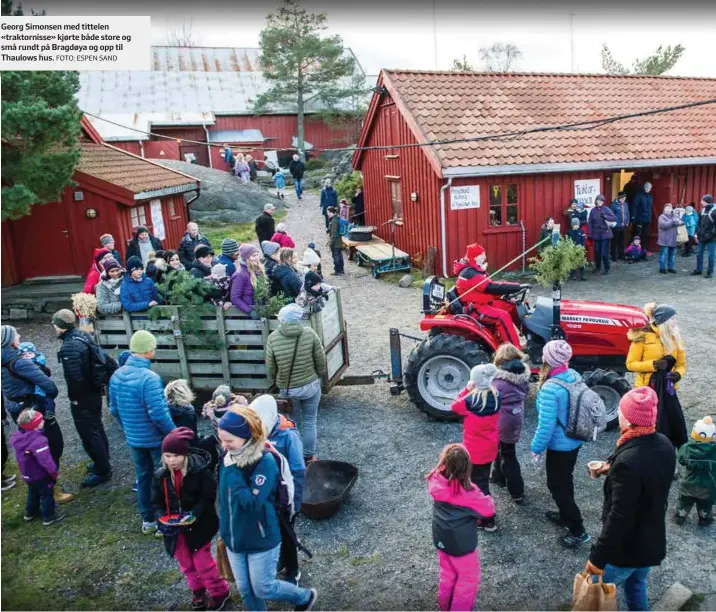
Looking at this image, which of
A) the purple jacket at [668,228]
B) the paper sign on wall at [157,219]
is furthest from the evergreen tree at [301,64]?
the purple jacket at [668,228]

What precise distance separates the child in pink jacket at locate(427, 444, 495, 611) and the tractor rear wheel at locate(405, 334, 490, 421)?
2.95m

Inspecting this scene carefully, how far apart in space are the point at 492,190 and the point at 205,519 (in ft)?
39.1

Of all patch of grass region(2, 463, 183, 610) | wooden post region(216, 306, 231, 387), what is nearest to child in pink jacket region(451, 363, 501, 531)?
patch of grass region(2, 463, 183, 610)

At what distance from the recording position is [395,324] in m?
11.3

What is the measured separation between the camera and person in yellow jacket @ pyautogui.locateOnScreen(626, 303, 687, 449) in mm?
5398

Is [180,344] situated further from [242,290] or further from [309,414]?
[309,414]

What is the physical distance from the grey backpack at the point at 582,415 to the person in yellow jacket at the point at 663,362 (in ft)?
3.47

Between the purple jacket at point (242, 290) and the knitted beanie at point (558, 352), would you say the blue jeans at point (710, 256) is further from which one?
the purple jacket at point (242, 290)

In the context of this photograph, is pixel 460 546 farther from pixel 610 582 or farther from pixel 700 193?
pixel 700 193

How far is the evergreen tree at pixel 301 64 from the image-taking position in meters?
31.8

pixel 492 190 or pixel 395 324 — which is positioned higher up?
pixel 492 190

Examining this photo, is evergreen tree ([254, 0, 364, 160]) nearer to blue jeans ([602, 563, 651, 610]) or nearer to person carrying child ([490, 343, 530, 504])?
person carrying child ([490, 343, 530, 504])

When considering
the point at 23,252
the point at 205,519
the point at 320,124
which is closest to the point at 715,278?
the point at 205,519

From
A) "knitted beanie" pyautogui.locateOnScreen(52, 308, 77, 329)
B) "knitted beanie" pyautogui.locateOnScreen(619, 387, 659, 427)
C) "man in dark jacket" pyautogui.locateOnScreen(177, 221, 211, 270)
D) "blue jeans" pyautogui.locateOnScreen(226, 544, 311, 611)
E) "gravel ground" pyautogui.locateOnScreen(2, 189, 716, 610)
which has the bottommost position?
"gravel ground" pyautogui.locateOnScreen(2, 189, 716, 610)
